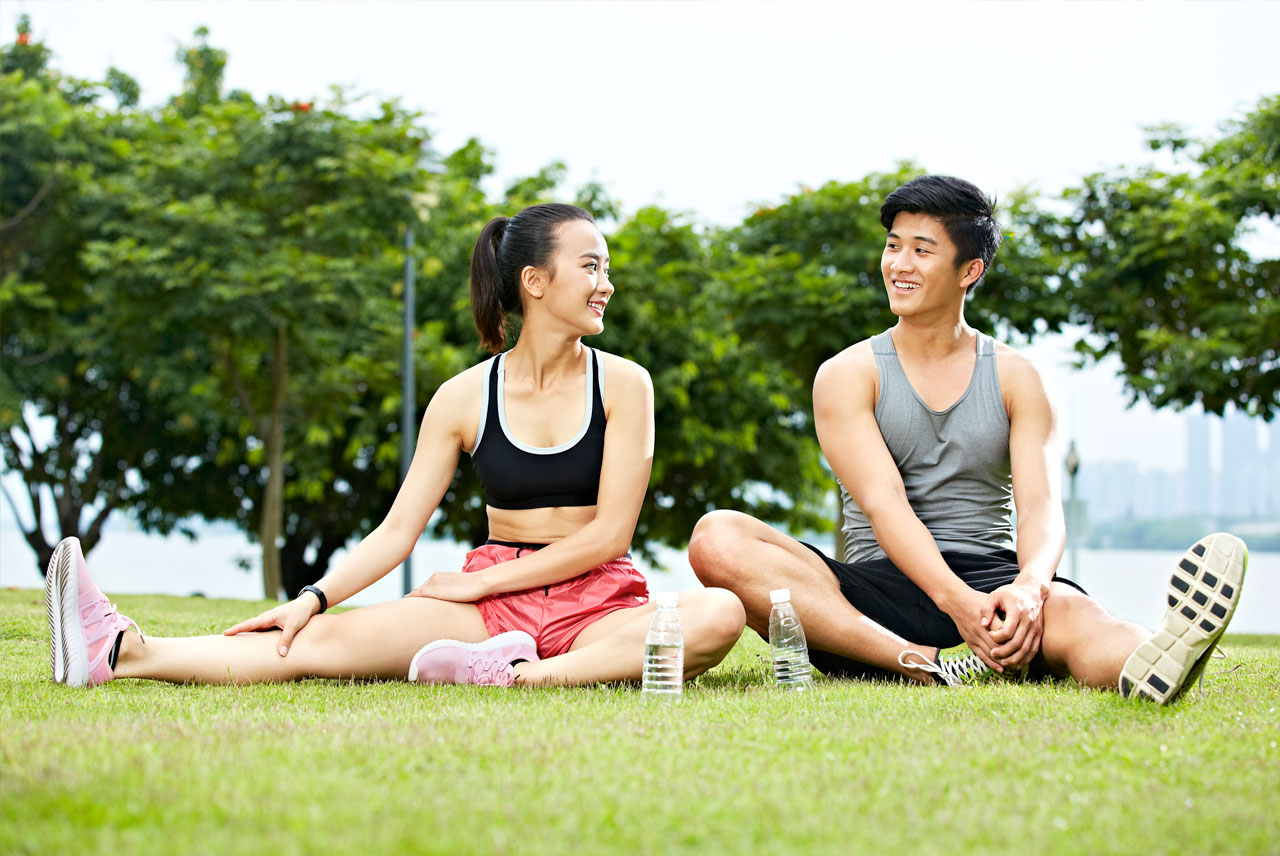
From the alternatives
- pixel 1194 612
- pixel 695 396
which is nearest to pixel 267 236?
pixel 695 396

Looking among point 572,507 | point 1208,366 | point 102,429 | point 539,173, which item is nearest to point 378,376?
point 539,173

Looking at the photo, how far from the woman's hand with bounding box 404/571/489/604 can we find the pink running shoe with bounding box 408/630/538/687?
177 millimetres

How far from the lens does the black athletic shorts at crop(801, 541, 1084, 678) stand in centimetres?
389

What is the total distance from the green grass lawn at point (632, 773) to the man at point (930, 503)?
16.8 inches

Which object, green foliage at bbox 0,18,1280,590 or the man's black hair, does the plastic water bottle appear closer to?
the man's black hair

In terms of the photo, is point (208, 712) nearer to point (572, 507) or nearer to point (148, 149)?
point (572, 507)

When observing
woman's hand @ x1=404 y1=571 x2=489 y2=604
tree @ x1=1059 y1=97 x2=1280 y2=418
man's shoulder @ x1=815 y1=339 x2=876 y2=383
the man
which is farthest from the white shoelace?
tree @ x1=1059 y1=97 x2=1280 y2=418

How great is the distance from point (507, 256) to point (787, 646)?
1691 millimetres

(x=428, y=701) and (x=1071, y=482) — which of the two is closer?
(x=428, y=701)

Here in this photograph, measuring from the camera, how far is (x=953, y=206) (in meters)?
4.02

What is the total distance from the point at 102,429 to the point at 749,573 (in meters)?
19.0

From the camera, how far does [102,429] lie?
20.2 m

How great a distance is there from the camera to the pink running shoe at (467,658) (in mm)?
3652

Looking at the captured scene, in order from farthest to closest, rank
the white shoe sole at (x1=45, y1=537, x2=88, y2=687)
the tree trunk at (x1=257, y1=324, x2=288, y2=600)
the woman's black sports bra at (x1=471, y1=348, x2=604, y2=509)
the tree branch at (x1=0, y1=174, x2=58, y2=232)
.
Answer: the tree branch at (x1=0, y1=174, x2=58, y2=232)
the tree trunk at (x1=257, y1=324, x2=288, y2=600)
the woman's black sports bra at (x1=471, y1=348, x2=604, y2=509)
the white shoe sole at (x1=45, y1=537, x2=88, y2=687)
